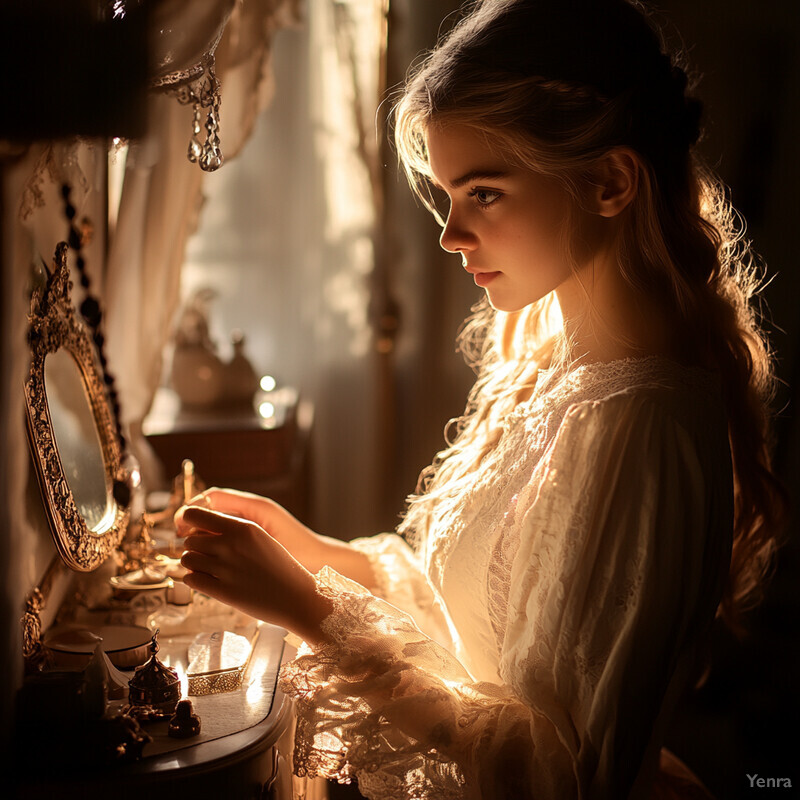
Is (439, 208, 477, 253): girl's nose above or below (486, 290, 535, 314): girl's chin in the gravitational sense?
above

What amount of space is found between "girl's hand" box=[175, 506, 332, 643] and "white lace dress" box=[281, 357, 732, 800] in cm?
3

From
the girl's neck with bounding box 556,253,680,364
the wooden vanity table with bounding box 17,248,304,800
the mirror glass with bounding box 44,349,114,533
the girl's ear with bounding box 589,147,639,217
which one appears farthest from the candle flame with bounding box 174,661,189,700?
the girl's ear with bounding box 589,147,639,217

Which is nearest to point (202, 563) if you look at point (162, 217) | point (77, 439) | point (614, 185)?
point (77, 439)

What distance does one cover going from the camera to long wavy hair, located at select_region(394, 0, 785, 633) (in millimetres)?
936

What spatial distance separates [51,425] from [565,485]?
67cm

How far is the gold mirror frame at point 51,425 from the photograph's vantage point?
38.1 inches

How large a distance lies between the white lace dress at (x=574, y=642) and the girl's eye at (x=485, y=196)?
11.0 inches

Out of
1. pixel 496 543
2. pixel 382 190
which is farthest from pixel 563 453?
pixel 382 190

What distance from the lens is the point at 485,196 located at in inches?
39.1

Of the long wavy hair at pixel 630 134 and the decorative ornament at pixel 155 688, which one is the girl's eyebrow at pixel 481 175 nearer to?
the long wavy hair at pixel 630 134

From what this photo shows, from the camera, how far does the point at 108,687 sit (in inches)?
33.4

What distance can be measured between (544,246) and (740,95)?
121 cm

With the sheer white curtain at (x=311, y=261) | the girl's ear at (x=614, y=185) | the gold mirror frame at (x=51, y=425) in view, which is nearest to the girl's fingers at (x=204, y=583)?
the gold mirror frame at (x=51, y=425)

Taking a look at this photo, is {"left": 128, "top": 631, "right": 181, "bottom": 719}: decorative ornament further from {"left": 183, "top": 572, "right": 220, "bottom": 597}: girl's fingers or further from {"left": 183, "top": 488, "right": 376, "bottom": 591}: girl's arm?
{"left": 183, "top": 488, "right": 376, "bottom": 591}: girl's arm
